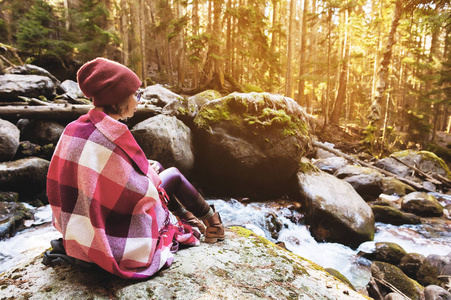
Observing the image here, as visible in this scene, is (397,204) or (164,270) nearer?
(164,270)

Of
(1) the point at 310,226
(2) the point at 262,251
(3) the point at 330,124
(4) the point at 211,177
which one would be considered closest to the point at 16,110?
(4) the point at 211,177

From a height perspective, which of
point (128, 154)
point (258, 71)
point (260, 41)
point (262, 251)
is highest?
point (260, 41)

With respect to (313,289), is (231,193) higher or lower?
lower

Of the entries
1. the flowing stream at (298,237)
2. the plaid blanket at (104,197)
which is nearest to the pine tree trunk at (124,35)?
the flowing stream at (298,237)

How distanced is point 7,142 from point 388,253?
931 centimetres

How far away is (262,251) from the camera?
2.49 m

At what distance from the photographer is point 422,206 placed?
302 inches

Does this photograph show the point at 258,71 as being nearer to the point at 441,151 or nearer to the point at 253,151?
the point at 253,151

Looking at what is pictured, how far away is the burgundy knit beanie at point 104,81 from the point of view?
1674 millimetres

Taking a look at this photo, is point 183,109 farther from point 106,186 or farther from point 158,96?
point 106,186

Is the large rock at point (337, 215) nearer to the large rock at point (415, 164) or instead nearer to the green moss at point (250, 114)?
the green moss at point (250, 114)

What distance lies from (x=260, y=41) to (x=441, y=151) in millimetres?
16566

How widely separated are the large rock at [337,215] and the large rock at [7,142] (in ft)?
25.5

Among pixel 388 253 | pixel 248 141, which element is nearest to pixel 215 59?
pixel 248 141
